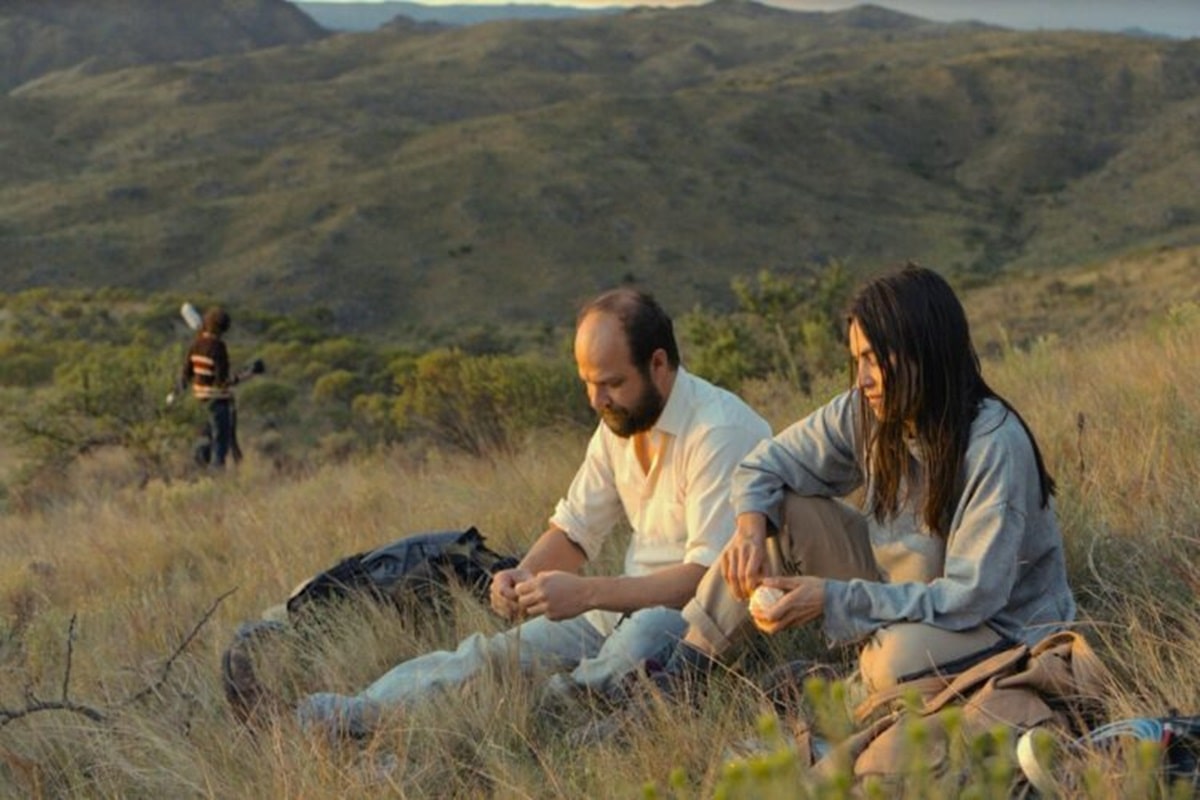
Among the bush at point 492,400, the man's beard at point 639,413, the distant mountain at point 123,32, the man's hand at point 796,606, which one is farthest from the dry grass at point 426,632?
the distant mountain at point 123,32

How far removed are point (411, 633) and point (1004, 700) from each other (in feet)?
7.49

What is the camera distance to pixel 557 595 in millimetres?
3889

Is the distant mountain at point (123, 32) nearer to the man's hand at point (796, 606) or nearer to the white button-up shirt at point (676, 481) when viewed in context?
the white button-up shirt at point (676, 481)

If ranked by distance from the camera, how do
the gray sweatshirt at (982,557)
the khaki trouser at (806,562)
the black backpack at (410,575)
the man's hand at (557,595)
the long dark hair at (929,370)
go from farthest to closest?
the black backpack at (410,575)
the man's hand at (557,595)
the khaki trouser at (806,562)
the long dark hair at (929,370)
the gray sweatshirt at (982,557)

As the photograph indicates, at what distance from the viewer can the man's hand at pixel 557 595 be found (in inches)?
153

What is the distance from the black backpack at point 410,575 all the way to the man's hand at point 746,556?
1474 mm

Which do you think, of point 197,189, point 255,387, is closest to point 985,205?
point 197,189

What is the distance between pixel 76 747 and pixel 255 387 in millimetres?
18147

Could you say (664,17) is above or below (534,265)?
above

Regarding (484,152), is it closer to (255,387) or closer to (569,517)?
(255,387)

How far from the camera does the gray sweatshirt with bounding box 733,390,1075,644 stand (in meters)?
3.11

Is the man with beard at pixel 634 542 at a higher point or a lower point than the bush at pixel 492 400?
higher

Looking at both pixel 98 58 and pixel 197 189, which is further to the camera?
pixel 98 58

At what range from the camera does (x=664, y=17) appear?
159375 mm
